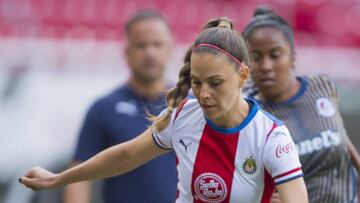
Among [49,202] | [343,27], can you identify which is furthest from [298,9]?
[49,202]

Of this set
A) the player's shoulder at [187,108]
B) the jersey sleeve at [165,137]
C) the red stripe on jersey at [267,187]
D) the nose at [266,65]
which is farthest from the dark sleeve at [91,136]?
the red stripe on jersey at [267,187]

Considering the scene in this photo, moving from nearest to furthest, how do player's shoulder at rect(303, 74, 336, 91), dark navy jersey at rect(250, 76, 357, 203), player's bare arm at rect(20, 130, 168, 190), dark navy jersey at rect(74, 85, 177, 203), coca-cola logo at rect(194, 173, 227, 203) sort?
coca-cola logo at rect(194, 173, 227, 203), player's bare arm at rect(20, 130, 168, 190), dark navy jersey at rect(250, 76, 357, 203), player's shoulder at rect(303, 74, 336, 91), dark navy jersey at rect(74, 85, 177, 203)

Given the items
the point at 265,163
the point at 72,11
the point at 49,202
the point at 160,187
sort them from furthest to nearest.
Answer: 1. the point at 72,11
2. the point at 49,202
3. the point at 160,187
4. the point at 265,163

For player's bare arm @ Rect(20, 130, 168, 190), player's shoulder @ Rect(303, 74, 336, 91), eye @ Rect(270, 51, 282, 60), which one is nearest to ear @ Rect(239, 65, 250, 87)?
player's bare arm @ Rect(20, 130, 168, 190)

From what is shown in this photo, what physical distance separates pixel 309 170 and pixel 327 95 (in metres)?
0.43

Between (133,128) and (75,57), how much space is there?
14.7 ft

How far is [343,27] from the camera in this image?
1141cm

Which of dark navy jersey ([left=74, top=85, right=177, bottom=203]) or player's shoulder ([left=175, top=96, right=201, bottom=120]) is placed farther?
dark navy jersey ([left=74, top=85, right=177, bottom=203])

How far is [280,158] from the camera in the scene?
3928mm

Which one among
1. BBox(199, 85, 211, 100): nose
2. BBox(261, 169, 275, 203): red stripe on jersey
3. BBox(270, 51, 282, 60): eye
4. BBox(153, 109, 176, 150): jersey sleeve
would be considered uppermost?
BBox(270, 51, 282, 60): eye

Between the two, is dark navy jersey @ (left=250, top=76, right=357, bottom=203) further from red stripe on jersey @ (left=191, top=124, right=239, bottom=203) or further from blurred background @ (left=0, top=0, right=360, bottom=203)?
blurred background @ (left=0, top=0, right=360, bottom=203)

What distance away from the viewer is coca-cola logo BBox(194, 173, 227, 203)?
4000mm

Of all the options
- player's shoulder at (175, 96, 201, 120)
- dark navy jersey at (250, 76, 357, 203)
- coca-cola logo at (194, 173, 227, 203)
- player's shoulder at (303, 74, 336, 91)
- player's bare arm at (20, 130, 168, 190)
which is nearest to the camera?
coca-cola logo at (194, 173, 227, 203)

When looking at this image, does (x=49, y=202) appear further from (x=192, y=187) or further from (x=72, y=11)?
(x=192, y=187)
